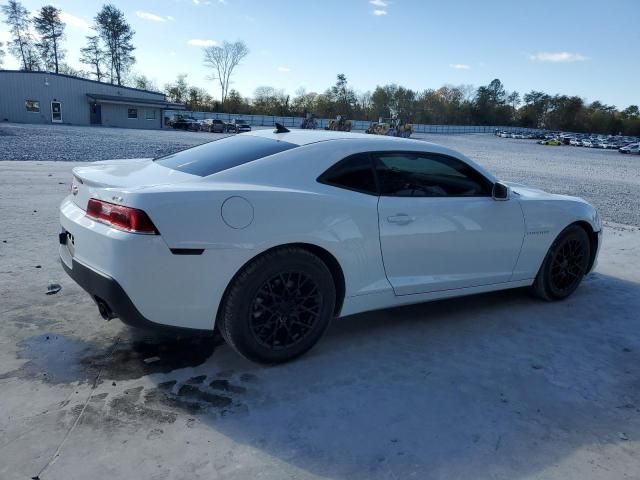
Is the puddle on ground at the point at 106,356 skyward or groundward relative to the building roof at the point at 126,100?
groundward

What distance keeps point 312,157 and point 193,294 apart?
47.0 inches

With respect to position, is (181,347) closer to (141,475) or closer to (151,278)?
(151,278)

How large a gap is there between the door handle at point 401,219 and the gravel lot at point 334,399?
2.95 ft

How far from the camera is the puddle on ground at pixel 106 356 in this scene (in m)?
3.00

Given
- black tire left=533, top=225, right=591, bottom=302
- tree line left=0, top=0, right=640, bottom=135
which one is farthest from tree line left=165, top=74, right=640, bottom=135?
black tire left=533, top=225, right=591, bottom=302

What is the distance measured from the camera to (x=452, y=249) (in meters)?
3.80

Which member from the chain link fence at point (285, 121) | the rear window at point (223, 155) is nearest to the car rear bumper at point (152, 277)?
the rear window at point (223, 155)

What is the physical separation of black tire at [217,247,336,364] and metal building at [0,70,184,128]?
47.7m

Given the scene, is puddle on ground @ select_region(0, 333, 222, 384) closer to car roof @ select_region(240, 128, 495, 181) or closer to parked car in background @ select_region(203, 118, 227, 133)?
car roof @ select_region(240, 128, 495, 181)

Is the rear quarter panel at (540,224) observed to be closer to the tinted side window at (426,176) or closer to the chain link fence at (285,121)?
the tinted side window at (426,176)

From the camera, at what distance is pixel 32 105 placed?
141ft

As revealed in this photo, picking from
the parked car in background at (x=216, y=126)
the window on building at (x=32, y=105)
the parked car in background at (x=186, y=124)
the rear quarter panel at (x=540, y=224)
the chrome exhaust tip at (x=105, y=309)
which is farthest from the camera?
the parked car in background at (x=186, y=124)

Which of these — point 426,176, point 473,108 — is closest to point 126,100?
point 426,176

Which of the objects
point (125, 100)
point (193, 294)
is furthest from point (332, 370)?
point (125, 100)
